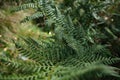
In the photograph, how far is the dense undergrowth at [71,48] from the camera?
1.39 metres

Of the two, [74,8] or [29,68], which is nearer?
[29,68]

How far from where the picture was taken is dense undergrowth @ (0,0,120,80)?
4.57 feet

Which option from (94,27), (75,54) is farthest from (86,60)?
(94,27)

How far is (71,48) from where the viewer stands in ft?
5.46

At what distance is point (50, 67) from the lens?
1522 millimetres

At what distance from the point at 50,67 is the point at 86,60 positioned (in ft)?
0.76

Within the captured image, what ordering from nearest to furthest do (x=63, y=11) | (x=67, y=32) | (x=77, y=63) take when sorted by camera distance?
(x=77, y=63) → (x=67, y=32) → (x=63, y=11)

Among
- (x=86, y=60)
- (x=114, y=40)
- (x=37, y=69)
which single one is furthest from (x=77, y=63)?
(x=114, y=40)

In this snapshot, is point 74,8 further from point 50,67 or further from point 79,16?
point 50,67

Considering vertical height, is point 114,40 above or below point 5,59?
below

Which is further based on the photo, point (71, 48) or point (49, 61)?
point (71, 48)

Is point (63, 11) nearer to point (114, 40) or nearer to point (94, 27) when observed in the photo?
point (94, 27)

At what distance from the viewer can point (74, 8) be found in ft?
8.20

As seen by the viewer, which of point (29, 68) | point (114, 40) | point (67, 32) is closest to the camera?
point (29, 68)
